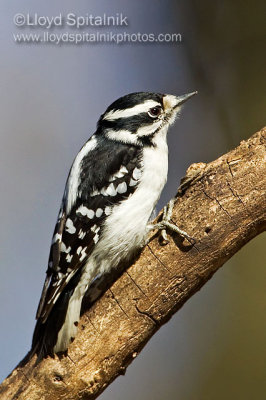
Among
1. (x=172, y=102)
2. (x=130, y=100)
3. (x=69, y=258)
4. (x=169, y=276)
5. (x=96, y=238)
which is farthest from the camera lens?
(x=172, y=102)

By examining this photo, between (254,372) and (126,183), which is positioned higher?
(126,183)

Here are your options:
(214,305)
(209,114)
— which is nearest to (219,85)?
(209,114)

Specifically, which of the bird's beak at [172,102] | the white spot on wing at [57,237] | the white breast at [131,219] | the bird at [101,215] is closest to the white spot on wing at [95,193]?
the bird at [101,215]

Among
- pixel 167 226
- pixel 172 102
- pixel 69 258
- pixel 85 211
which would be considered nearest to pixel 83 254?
pixel 69 258

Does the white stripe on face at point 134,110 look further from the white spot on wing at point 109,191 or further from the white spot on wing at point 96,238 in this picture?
the white spot on wing at point 96,238

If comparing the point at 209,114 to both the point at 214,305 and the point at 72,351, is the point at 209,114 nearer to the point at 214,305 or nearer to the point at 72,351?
the point at 214,305

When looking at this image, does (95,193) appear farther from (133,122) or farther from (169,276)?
(169,276)

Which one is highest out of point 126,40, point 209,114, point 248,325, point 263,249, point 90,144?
point 126,40
